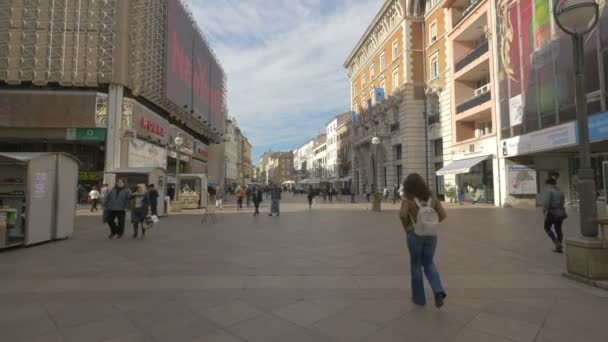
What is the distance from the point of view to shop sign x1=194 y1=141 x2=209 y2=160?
151ft

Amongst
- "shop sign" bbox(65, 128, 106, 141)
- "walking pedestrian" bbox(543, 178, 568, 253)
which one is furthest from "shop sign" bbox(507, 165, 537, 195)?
"shop sign" bbox(65, 128, 106, 141)

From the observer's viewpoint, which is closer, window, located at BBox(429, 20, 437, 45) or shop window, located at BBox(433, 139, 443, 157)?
window, located at BBox(429, 20, 437, 45)

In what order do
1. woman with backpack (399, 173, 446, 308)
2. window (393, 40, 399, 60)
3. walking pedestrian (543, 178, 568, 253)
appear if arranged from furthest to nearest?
window (393, 40, 399, 60) → walking pedestrian (543, 178, 568, 253) → woman with backpack (399, 173, 446, 308)

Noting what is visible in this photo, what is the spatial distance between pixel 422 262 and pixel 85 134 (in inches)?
1143

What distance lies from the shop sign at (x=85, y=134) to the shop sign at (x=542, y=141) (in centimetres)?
2869

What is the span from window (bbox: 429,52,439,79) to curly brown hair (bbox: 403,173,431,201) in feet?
97.9

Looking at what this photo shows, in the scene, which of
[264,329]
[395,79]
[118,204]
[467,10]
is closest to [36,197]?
[118,204]

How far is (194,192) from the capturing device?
81.8ft

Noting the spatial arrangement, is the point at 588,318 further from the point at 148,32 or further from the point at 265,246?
the point at 148,32

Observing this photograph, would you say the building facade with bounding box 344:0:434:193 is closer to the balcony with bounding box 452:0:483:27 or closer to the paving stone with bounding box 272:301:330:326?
the balcony with bounding box 452:0:483:27

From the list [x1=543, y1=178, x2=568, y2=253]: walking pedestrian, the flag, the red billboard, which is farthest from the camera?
the flag

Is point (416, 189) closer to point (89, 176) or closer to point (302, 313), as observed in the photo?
point (302, 313)

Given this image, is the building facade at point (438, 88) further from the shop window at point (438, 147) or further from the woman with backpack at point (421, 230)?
the woman with backpack at point (421, 230)

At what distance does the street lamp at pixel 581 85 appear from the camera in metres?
5.25
